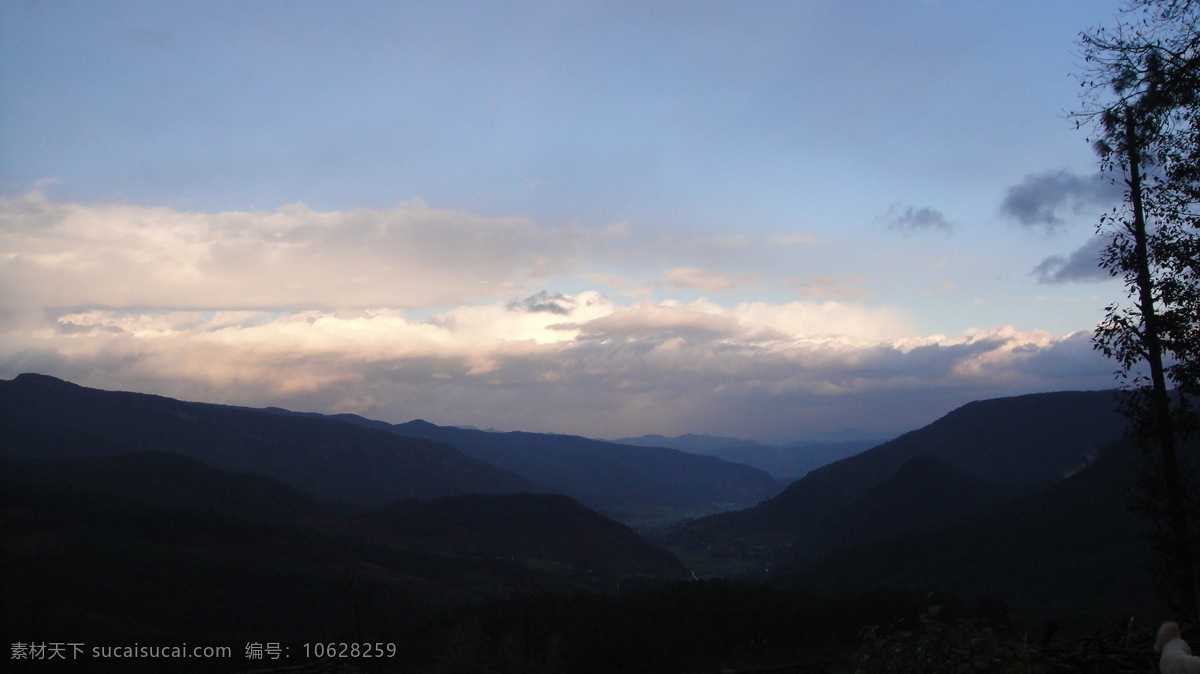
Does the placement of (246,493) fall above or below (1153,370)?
below

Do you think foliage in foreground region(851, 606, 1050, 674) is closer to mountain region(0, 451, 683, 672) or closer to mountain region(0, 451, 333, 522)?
mountain region(0, 451, 683, 672)

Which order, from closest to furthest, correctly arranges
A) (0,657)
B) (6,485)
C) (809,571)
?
1. (0,657)
2. (6,485)
3. (809,571)

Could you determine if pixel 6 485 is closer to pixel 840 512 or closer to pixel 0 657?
pixel 0 657

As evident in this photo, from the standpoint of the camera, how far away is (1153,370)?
16.2 metres

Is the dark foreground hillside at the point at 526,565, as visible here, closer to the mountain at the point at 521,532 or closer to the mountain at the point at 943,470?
the mountain at the point at 521,532

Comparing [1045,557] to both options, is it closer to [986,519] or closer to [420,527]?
[986,519]

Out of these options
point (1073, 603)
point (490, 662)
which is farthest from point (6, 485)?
point (1073, 603)

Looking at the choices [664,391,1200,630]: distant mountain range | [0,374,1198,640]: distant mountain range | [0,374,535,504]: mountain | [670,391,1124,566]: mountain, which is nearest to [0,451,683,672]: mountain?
[0,374,1198,640]: distant mountain range

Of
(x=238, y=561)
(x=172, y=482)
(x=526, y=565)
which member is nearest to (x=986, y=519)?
(x=526, y=565)

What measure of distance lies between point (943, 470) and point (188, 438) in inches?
6530

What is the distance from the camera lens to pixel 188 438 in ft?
544

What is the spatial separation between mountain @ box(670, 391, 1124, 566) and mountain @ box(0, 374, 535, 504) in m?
84.5

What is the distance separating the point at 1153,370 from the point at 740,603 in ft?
114

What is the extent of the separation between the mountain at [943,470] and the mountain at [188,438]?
84.5 metres
